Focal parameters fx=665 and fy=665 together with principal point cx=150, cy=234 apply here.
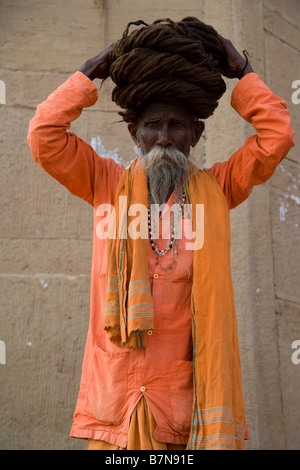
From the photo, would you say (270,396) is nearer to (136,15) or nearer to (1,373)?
(1,373)

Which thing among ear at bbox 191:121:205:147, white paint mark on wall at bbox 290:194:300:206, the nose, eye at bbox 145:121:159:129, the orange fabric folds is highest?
white paint mark on wall at bbox 290:194:300:206

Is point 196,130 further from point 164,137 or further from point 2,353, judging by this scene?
point 2,353

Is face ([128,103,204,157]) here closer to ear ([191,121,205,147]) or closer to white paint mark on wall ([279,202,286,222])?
ear ([191,121,205,147])

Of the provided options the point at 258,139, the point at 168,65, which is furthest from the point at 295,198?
the point at 168,65

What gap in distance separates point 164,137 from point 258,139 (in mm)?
404

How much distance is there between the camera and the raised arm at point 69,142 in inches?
109

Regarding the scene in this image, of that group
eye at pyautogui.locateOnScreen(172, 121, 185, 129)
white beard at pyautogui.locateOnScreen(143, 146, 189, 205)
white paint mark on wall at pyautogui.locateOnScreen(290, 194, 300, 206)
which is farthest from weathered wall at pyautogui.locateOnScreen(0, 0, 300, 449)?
eye at pyautogui.locateOnScreen(172, 121, 185, 129)

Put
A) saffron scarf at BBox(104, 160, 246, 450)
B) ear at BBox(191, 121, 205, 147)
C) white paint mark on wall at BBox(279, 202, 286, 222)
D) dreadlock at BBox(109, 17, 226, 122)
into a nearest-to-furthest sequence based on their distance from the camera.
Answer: saffron scarf at BBox(104, 160, 246, 450) → dreadlock at BBox(109, 17, 226, 122) → ear at BBox(191, 121, 205, 147) → white paint mark on wall at BBox(279, 202, 286, 222)

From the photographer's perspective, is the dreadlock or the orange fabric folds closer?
the orange fabric folds

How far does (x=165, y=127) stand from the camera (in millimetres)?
2881

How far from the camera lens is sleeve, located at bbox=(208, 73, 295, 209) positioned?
279 centimetres
